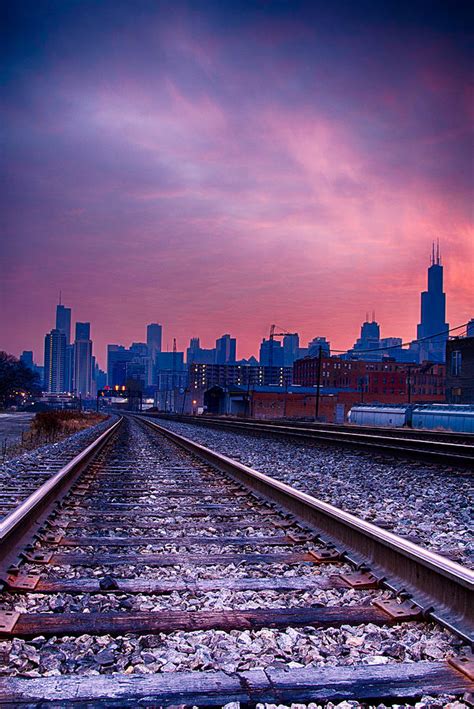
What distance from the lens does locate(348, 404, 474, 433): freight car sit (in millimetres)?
32031

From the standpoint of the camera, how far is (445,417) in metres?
33.8

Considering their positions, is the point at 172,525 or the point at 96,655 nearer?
the point at 96,655

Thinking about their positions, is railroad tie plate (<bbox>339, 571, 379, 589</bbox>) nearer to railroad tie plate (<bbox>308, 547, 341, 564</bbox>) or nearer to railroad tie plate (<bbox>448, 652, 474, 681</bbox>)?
railroad tie plate (<bbox>308, 547, 341, 564</bbox>)

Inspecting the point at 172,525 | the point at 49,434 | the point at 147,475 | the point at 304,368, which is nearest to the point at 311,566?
the point at 172,525

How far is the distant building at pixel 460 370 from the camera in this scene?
208ft

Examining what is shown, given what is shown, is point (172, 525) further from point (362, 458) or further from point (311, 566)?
point (362, 458)

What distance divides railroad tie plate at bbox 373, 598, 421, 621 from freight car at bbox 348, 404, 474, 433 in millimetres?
28927

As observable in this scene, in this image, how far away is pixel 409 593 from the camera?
3619 mm

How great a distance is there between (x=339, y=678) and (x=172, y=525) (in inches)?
141

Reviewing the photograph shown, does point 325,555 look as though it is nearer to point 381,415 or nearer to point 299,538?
point 299,538

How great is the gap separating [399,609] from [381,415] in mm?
40445

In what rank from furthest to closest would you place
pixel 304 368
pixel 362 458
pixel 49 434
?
pixel 304 368
pixel 49 434
pixel 362 458

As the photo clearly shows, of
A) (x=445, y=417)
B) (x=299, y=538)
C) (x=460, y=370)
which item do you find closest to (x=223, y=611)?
(x=299, y=538)

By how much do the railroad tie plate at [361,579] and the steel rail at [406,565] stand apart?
6cm
